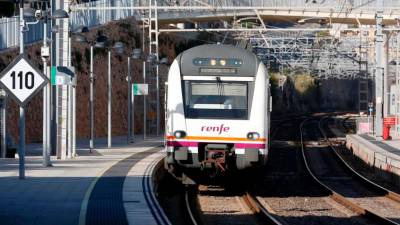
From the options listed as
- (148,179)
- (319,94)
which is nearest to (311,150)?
(148,179)

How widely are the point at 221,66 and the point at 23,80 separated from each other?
14.6 ft

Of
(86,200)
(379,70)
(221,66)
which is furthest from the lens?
(379,70)

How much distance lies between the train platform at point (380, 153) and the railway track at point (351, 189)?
3.15 ft

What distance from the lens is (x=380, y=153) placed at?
105 feet

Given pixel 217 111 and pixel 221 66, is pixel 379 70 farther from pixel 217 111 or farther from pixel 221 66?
pixel 217 111

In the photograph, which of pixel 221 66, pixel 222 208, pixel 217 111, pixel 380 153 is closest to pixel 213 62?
pixel 221 66

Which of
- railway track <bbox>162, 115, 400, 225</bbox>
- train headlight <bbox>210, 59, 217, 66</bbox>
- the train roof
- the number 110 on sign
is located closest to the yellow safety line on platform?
railway track <bbox>162, 115, 400, 225</bbox>

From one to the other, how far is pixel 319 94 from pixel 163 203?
9742 centimetres

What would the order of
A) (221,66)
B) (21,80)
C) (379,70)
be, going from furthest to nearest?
(379,70)
(221,66)
(21,80)

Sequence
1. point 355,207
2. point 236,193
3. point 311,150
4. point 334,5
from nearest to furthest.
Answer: point 355,207 → point 236,193 → point 311,150 → point 334,5

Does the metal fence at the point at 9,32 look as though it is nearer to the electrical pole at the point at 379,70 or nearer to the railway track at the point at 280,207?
the electrical pole at the point at 379,70

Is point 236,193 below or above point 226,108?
below

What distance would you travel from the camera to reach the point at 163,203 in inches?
838

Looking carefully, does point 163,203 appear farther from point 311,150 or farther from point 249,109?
point 311,150
